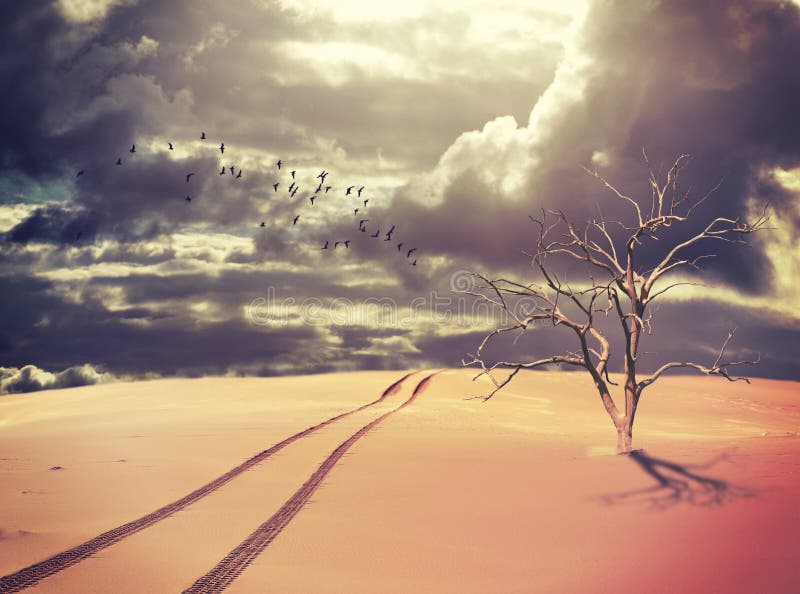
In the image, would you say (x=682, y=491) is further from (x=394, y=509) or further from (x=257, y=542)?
(x=257, y=542)

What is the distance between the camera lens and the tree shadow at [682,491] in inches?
536

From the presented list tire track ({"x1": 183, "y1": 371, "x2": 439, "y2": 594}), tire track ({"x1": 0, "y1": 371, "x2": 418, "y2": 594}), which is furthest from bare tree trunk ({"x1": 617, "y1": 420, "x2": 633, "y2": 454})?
tire track ({"x1": 0, "y1": 371, "x2": 418, "y2": 594})

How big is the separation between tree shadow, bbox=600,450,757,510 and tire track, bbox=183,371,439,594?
217 inches

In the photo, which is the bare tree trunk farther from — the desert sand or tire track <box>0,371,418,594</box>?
tire track <box>0,371,418,594</box>

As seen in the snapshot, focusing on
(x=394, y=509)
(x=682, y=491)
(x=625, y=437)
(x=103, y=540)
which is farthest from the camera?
(x=625, y=437)

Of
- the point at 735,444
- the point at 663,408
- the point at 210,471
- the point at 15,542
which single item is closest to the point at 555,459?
the point at 735,444

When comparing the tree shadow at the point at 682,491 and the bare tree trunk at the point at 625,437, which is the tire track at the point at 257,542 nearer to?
the tree shadow at the point at 682,491

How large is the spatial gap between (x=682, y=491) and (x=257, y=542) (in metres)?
7.74

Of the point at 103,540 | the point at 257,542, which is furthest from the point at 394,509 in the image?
the point at 103,540

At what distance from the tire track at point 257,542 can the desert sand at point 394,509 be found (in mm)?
39

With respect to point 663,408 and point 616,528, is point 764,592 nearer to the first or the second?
point 616,528

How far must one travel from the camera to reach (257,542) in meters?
11.3

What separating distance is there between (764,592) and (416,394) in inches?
1134

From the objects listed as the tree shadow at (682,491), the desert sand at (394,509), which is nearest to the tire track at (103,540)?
the desert sand at (394,509)
